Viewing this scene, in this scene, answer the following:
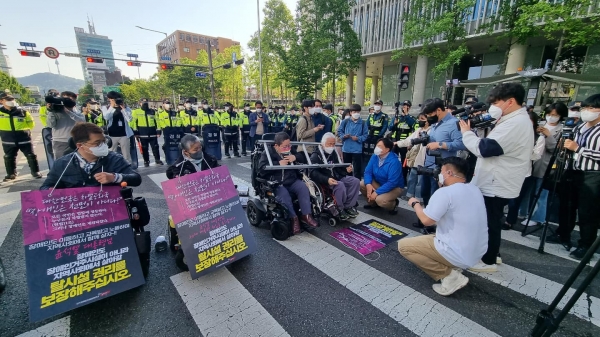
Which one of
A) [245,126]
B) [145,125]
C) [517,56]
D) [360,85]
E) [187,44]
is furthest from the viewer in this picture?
[187,44]

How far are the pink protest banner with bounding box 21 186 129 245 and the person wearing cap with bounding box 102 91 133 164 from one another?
5.16 metres

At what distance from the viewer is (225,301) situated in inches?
94.1

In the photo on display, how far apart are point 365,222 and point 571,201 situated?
8.97ft

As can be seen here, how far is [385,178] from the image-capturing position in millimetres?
4480

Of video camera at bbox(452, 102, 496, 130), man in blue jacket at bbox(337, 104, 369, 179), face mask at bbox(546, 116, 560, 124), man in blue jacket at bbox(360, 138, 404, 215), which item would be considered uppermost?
video camera at bbox(452, 102, 496, 130)

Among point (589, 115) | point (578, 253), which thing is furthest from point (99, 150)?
point (578, 253)

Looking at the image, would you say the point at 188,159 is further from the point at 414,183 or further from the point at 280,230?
the point at 414,183

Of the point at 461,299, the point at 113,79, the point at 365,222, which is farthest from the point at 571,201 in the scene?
the point at 113,79

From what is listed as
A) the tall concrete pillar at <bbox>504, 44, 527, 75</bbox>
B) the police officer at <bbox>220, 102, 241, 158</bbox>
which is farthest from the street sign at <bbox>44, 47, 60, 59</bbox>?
the tall concrete pillar at <bbox>504, 44, 527, 75</bbox>

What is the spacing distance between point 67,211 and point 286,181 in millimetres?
2436

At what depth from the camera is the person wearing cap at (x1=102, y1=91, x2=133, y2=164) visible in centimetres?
651

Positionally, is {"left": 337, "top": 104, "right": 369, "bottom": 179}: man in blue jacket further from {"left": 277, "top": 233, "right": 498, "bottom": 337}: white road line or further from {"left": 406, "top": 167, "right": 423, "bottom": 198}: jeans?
{"left": 277, "top": 233, "right": 498, "bottom": 337}: white road line

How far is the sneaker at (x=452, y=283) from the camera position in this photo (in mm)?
2469

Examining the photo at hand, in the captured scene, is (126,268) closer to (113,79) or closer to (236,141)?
(236,141)
